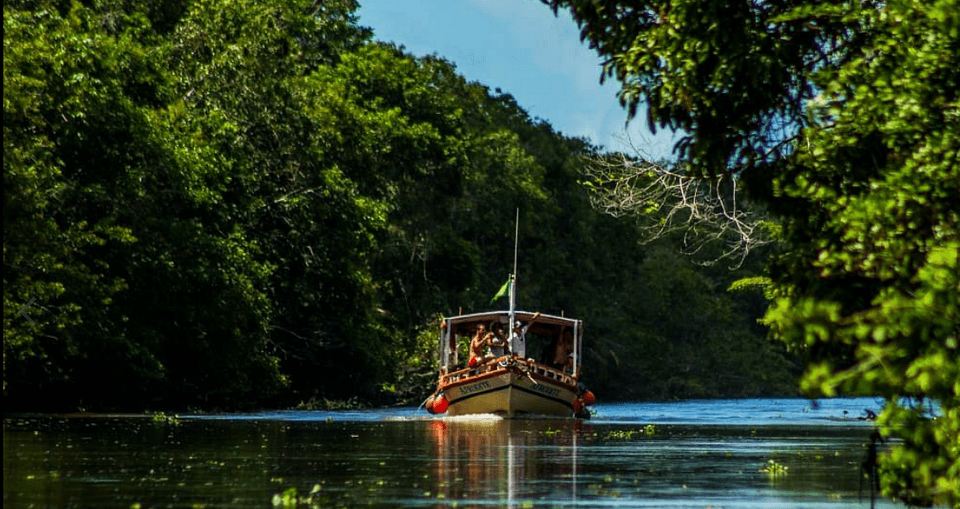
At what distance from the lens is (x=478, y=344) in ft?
143

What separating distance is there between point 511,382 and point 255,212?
41.9 ft

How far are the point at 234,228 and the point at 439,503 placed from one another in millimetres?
33089

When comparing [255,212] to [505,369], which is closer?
[505,369]

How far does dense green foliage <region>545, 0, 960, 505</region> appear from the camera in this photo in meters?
9.52

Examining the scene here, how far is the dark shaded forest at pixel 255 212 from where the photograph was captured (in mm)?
36969

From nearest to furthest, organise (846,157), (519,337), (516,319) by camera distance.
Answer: (846,157)
(516,319)
(519,337)

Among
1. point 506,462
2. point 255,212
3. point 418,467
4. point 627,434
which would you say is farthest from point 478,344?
point 418,467

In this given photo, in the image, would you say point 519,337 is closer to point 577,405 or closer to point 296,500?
point 577,405

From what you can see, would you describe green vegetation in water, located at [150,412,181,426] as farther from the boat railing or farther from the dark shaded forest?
the boat railing

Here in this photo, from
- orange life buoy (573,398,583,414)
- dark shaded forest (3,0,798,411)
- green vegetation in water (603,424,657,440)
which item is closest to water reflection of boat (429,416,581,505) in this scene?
green vegetation in water (603,424,657,440)

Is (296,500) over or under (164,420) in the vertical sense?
under

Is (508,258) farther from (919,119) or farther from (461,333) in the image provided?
(919,119)

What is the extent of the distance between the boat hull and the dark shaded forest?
4.18 meters

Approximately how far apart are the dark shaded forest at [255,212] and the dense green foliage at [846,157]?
17593 millimetres
